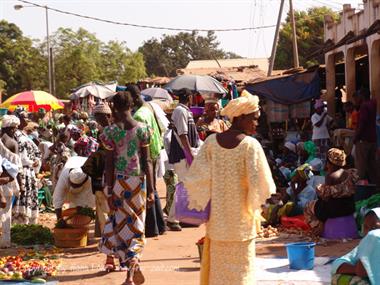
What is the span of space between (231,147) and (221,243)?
732 mm

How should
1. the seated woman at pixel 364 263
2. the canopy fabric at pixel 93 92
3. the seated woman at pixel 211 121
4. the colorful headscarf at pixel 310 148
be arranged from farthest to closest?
1. the canopy fabric at pixel 93 92
2. the colorful headscarf at pixel 310 148
3. the seated woman at pixel 211 121
4. the seated woman at pixel 364 263

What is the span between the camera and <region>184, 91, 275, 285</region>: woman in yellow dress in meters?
5.75

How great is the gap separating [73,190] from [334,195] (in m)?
3.39

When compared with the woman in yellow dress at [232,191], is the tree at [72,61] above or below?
above

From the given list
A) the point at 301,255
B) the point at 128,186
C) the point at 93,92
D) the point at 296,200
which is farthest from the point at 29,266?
the point at 93,92

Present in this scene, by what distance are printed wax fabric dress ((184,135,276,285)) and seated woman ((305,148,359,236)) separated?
13.3 feet

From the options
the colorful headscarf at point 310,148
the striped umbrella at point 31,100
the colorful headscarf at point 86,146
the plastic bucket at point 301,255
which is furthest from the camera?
the striped umbrella at point 31,100

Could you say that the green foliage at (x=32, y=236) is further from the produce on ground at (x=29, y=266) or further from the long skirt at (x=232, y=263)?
the long skirt at (x=232, y=263)

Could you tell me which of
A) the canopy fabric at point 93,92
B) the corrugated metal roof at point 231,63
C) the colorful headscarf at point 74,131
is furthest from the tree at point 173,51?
the colorful headscarf at point 74,131

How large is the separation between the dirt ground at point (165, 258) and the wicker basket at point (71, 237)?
0.39ft

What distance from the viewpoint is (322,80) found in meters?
20.9

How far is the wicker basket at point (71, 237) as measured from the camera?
9766 mm

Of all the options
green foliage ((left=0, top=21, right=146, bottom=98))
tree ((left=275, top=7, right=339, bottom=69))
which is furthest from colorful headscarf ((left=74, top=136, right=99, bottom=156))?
green foliage ((left=0, top=21, right=146, bottom=98))

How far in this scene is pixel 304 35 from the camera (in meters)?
52.1
